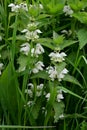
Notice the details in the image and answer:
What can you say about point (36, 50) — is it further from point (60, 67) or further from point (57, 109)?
point (57, 109)

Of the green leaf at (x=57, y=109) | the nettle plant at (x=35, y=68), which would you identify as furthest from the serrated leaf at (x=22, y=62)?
the green leaf at (x=57, y=109)

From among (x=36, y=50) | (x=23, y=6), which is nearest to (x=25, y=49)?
(x=36, y=50)

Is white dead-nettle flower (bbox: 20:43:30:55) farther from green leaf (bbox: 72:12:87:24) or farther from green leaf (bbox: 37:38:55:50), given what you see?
green leaf (bbox: 72:12:87:24)

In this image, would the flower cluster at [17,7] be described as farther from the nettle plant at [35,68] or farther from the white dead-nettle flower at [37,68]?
the white dead-nettle flower at [37,68]

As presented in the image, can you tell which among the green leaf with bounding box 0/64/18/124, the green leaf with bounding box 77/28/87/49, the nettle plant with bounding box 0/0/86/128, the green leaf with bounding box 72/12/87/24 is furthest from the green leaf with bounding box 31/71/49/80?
the green leaf with bounding box 72/12/87/24

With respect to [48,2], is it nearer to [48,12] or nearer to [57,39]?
[48,12]

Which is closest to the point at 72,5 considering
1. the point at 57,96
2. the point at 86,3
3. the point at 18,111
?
the point at 86,3

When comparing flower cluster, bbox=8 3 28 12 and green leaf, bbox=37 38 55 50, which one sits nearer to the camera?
green leaf, bbox=37 38 55 50

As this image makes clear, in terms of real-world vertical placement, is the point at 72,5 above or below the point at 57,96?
above
